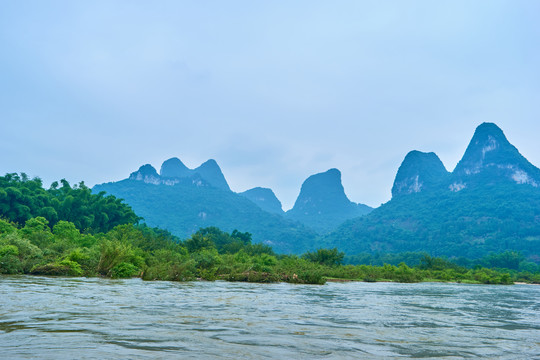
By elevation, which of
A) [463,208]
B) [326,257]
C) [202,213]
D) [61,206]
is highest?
[463,208]

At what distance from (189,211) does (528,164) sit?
129 metres

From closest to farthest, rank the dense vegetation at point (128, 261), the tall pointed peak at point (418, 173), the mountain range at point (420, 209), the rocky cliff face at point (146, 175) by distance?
the dense vegetation at point (128, 261) → the mountain range at point (420, 209) → the tall pointed peak at point (418, 173) → the rocky cliff face at point (146, 175)

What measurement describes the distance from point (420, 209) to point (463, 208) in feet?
65.0

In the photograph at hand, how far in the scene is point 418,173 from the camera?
550ft

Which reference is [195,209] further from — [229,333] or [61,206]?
[229,333]

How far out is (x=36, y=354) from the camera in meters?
3.41

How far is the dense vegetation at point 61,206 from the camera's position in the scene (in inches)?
1428

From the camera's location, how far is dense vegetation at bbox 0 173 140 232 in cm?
3628

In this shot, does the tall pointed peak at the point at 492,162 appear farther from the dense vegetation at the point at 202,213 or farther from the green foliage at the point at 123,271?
the green foliage at the point at 123,271

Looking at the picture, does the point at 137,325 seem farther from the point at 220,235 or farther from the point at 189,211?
the point at 189,211

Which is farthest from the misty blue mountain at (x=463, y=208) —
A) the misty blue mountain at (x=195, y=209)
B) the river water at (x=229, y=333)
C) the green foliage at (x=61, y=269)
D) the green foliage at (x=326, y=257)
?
the river water at (x=229, y=333)

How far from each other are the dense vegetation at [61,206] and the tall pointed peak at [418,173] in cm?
14167

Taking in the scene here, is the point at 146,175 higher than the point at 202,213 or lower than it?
higher

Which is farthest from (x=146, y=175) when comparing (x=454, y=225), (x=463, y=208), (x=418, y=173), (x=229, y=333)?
(x=229, y=333)
